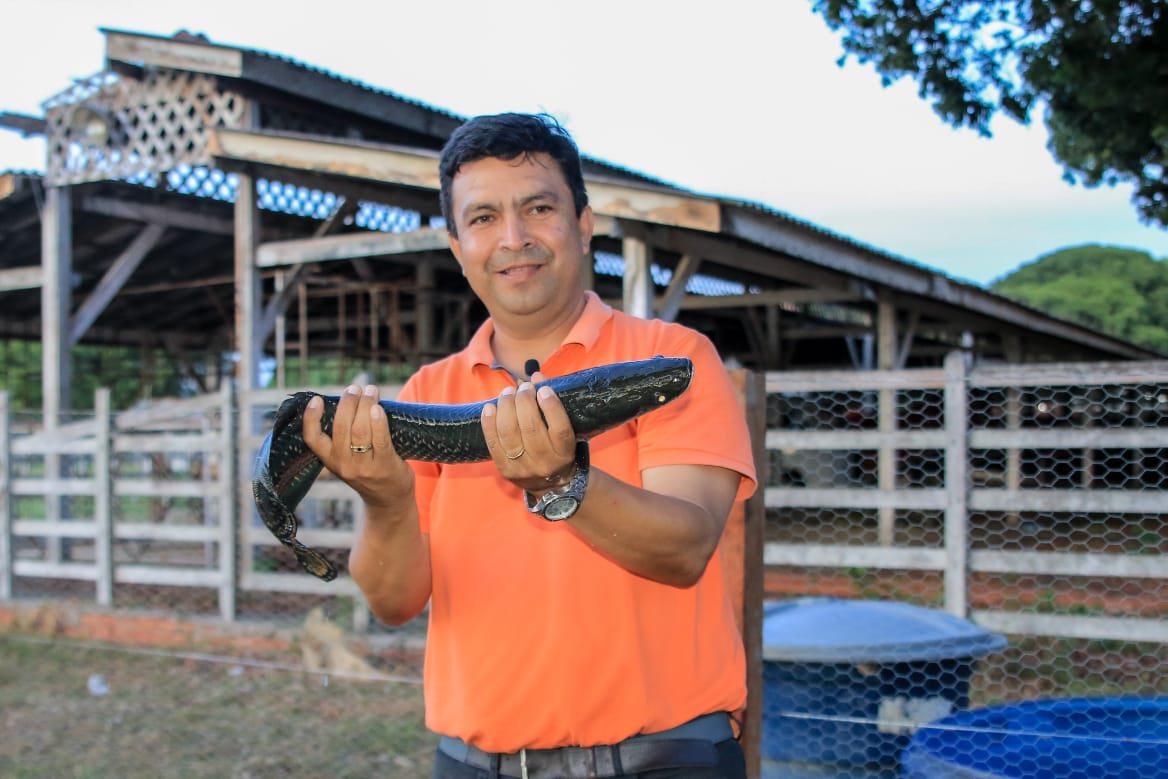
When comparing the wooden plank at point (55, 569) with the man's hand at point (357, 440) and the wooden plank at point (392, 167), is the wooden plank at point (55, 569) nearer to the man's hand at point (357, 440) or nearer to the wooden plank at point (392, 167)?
the wooden plank at point (392, 167)

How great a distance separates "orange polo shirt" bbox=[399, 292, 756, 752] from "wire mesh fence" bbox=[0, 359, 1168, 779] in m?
0.78

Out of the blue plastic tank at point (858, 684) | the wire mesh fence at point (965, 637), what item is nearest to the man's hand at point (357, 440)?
the wire mesh fence at point (965, 637)

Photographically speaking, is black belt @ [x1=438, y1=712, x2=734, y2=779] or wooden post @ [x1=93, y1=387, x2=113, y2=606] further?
wooden post @ [x1=93, y1=387, x2=113, y2=606]

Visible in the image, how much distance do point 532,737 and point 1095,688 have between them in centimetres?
490

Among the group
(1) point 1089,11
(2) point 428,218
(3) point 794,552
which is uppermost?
(1) point 1089,11

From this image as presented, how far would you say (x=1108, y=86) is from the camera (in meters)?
9.16

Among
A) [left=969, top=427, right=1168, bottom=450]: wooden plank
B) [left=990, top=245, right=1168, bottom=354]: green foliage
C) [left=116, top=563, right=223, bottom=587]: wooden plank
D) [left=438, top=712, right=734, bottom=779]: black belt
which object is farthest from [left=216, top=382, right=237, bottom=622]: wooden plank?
[left=990, top=245, right=1168, bottom=354]: green foliage

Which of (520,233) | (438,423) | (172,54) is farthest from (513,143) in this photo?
(172,54)

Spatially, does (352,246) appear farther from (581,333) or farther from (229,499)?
(581,333)

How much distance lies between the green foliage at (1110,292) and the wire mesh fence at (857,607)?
33235mm

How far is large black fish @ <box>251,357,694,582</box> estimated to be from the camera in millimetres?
1425

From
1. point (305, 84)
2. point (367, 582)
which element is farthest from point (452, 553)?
point (305, 84)

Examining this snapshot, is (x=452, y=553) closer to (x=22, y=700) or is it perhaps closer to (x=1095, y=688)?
(x=1095, y=688)

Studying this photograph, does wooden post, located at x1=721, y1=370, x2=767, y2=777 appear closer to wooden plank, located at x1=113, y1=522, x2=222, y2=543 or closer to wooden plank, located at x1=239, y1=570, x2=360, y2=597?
wooden plank, located at x1=239, y1=570, x2=360, y2=597
